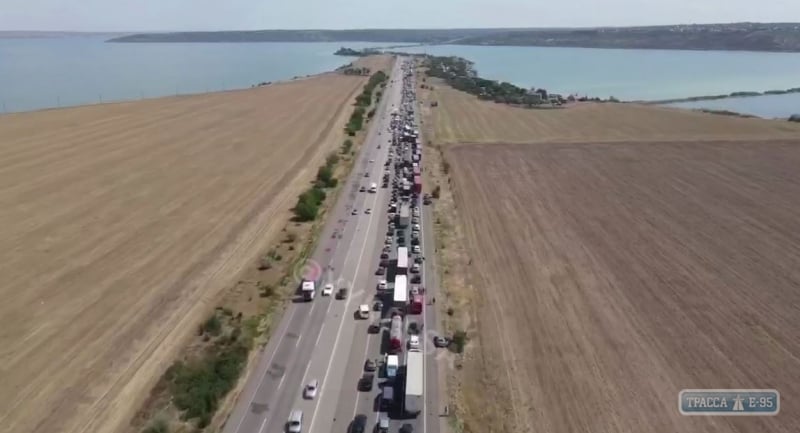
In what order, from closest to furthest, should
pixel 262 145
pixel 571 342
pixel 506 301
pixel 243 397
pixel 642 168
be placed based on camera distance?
pixel 243 397, pixel 571 342, pixel 506 301, pixel 642 168, pixel 262 145

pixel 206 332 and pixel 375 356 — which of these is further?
pixel 206 332

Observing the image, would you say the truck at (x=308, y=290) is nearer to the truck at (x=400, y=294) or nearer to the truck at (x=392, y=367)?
the truck at (x=400, y=294)

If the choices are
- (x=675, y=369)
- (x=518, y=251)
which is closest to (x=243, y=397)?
(x=675, y=369)

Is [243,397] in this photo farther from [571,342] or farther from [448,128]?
[448,128]

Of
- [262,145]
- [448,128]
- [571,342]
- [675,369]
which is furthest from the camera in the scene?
[448,128]

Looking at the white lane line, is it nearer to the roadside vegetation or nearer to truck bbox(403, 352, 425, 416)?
the roadside vegetation

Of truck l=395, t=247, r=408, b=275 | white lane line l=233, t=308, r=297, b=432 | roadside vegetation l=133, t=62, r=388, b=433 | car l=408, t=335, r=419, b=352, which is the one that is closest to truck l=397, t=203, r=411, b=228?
roadside vegetation l=133, t=62, r=388, b=433

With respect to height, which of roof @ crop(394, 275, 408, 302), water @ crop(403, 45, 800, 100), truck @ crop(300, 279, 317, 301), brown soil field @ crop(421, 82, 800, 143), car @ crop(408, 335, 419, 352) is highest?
water @ crop(403, 45, 800, 100)

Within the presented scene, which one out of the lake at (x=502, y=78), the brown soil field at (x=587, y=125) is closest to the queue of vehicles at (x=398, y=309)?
the brown soil field at (x=587, y=125)
